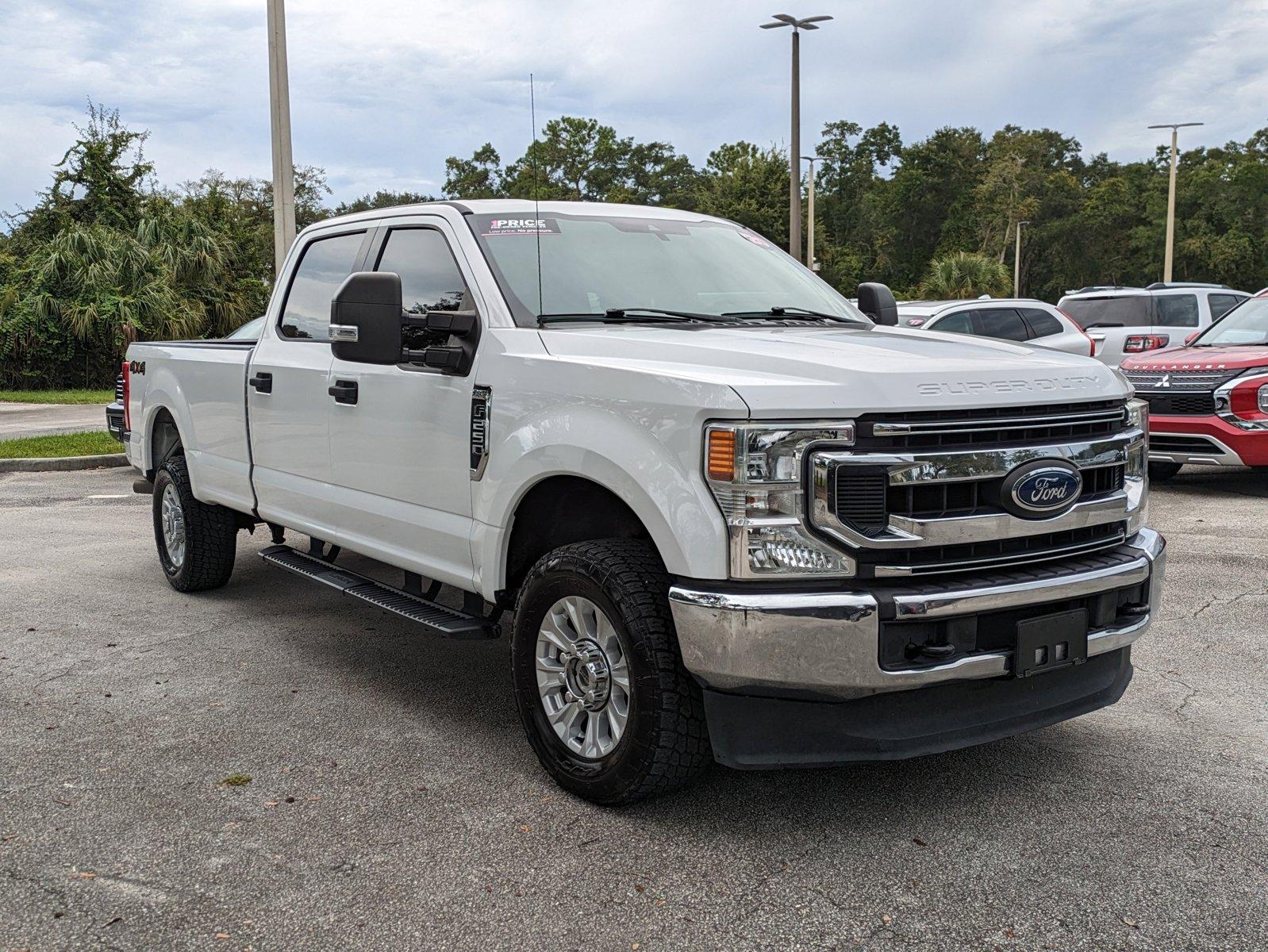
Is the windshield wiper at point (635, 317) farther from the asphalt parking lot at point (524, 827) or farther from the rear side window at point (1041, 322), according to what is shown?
the rear side window at point (1041, 322)

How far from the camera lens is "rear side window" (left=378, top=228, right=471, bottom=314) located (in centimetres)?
468

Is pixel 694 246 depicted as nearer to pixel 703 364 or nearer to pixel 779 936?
pixel 703 364

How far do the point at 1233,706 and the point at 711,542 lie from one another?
Result: 2.64 metres

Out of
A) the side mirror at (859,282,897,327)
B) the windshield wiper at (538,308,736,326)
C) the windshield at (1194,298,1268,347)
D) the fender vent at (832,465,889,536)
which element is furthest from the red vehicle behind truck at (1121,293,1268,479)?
Result: the fender vent at (832,465,889,536)

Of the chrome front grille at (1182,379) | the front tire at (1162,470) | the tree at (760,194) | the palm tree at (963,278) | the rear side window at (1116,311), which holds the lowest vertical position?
the front tire at (1162,470)

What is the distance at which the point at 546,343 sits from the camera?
13.5 ft

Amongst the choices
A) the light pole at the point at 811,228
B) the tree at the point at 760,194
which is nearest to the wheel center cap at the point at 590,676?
the light pole at the point at 811,228

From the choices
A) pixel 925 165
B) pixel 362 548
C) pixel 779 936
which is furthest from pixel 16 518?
pixel 925 165

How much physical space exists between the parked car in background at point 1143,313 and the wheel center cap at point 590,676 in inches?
530

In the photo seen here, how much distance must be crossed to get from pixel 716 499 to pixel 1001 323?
12.0 m

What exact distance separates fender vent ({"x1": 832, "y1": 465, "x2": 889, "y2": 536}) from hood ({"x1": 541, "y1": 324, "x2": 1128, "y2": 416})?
0.57 ft

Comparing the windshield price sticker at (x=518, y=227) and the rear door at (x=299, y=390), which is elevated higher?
the windshield price sticker at (x=518, y=227)

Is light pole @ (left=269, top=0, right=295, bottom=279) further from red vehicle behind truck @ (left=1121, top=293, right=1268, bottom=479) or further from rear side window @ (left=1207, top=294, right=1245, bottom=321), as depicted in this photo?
rear side window @ (left=1207, top=294, right=1245, bottom=321)

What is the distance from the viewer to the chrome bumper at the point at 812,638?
128 inches
